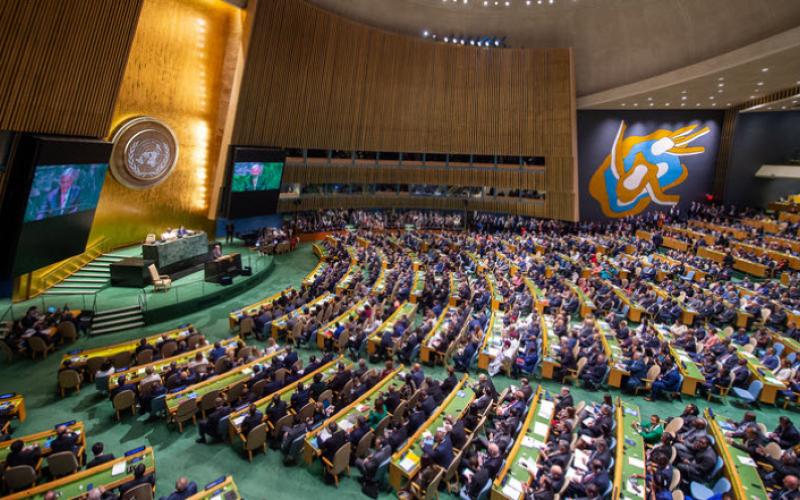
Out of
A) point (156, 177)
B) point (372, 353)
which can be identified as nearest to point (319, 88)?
point (156, 177)

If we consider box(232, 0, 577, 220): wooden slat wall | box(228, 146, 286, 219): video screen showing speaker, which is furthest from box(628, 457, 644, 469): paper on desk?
box(232, 0, 577, 220): wooden slat wall

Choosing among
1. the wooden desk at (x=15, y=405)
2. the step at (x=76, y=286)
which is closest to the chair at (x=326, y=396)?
the wooden desk at (x=15, y=405)

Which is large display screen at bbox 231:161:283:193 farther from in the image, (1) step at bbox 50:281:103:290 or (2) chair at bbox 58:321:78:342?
(2) chair at bbox 58:321:78:342

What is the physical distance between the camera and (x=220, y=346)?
10.1m

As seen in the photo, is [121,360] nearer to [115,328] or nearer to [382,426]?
[115,328]

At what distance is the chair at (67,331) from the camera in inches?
451

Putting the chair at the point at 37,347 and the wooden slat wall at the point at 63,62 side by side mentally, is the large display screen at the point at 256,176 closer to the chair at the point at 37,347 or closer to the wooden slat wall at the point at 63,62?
the wooden slat wall at the point at 63,62

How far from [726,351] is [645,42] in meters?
18.2

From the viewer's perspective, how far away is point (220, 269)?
1600 centimetres

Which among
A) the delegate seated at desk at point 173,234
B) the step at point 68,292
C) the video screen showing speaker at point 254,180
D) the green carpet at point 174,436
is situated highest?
the video screen showing speaker at point 254,180

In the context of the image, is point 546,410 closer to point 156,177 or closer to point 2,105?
point 2,105

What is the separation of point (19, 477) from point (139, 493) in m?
1.92

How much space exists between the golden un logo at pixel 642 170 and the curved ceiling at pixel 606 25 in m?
4.42

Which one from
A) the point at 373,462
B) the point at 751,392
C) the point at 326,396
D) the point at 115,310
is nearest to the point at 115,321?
the point at 115,310
